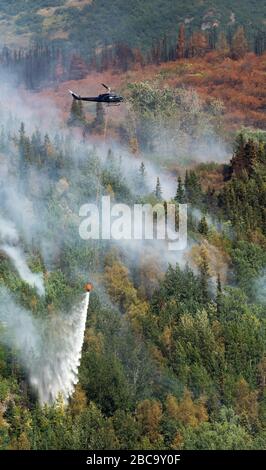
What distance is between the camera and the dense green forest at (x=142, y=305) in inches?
4296

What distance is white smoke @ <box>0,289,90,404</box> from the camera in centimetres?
11325

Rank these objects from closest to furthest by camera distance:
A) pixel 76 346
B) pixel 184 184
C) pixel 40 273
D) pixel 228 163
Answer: pixel 76 346 → pixel 40 273 → pixel 184 184 → pixel 228 163

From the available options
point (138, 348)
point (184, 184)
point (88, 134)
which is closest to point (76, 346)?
point (138, 348)

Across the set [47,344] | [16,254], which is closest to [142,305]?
[47,344]

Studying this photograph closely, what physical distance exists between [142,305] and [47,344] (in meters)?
15.0

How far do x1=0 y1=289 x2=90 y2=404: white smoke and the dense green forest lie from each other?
2.71ft

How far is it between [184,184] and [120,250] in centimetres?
2246

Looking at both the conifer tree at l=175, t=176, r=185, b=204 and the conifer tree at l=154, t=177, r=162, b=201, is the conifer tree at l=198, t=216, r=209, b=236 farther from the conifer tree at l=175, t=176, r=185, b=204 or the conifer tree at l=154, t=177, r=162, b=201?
the conifer tree at l=154, t=177, r=162, b=201

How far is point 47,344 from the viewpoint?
11781 cm

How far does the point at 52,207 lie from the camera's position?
144m

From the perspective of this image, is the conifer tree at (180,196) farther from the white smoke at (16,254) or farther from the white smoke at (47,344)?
the white smoke at (47,344)

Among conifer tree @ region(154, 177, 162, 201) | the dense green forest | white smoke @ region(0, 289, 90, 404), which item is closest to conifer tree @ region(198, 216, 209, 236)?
the dense green forest
